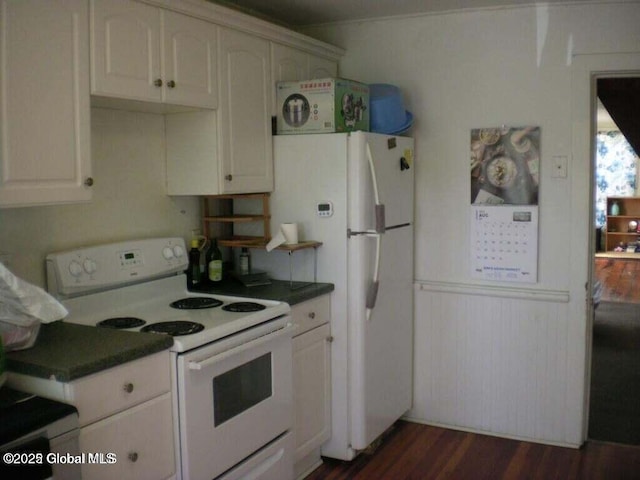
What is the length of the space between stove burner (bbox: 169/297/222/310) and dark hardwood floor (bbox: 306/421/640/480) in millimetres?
993

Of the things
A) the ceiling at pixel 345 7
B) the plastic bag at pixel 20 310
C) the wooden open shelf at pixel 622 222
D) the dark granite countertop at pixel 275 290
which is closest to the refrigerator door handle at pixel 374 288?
the dark granite countertop at pixel 275 290

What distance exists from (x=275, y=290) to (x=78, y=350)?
1118 millimetres

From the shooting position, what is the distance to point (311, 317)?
299 cm

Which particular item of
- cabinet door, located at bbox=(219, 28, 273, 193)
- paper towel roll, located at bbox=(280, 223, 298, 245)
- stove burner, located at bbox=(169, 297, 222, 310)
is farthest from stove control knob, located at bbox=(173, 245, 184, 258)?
paper towel roll, located at bbox=(280, 223, 298, 245)

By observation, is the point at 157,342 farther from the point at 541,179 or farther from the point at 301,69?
the point at 541,179

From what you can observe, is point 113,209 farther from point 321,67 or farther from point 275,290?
point 321,67

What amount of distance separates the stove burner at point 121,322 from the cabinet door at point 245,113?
2.26ft

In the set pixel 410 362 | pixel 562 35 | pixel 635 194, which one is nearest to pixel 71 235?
→ pixel 410 362

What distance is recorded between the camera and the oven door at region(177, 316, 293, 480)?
2209mm

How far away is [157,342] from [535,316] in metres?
2.11

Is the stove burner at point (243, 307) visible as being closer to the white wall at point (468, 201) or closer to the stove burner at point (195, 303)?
the stove burner at point (195, 303)

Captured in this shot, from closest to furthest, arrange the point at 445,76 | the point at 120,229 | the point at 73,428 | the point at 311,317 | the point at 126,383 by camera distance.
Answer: the point at 73,428 → the point at 126,383 → the point at 120,229 → the point at 311,317 → the point at 445,76

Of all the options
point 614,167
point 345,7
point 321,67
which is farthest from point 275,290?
point 614,167

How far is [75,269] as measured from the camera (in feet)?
8.12
